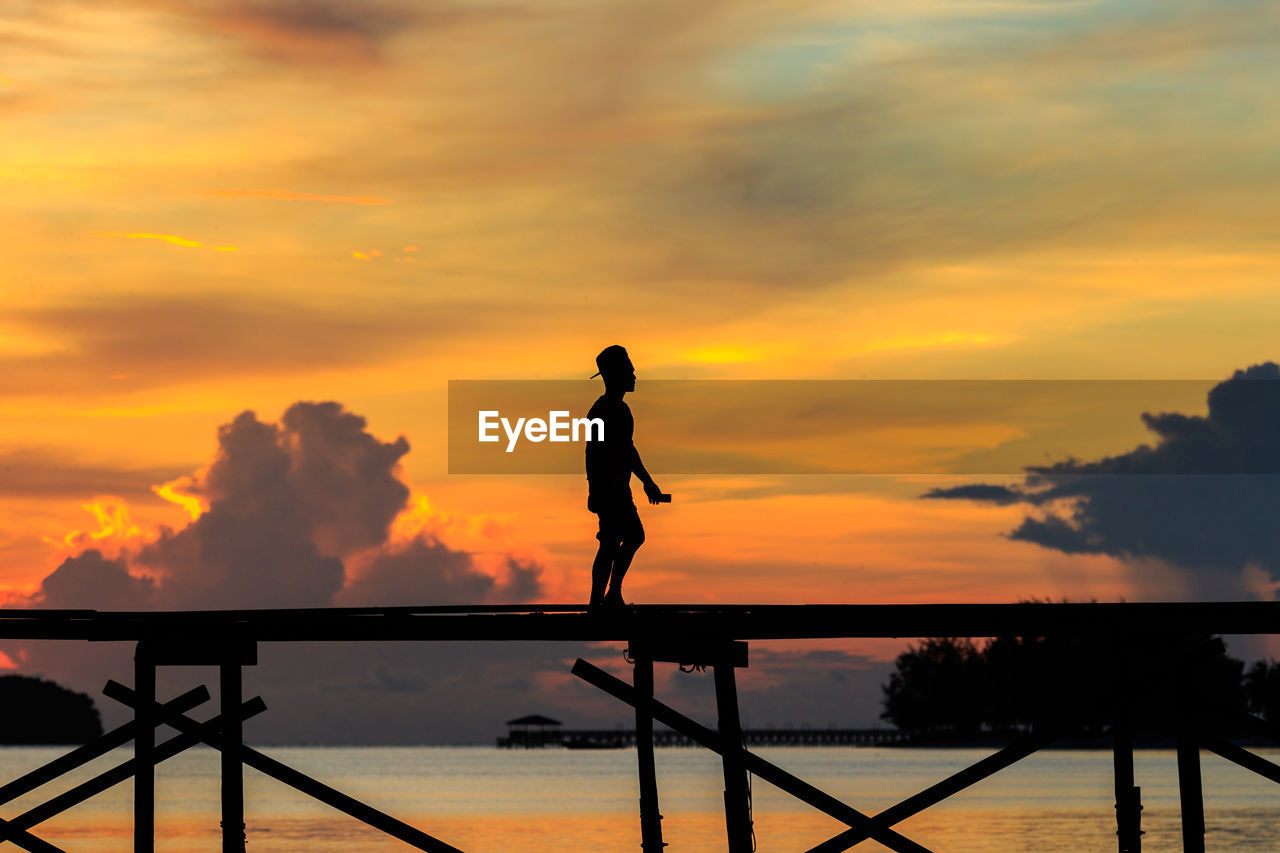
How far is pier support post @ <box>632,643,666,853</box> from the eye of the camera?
1702 centimetres

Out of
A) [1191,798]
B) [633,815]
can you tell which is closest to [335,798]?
[1191,798]

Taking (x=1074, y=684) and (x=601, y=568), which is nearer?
(x=601, y=568)

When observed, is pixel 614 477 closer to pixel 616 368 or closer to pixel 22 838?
pixel 616 368

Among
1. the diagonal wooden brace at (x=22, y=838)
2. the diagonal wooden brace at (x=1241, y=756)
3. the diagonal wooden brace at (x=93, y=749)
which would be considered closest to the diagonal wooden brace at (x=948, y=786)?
the diagonal wooden brace at (x=1241, y=756)

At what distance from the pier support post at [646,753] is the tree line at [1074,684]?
12.3 feet

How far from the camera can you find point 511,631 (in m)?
16.3

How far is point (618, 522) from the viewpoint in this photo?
1606 cm

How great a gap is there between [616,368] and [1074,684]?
101930 mm

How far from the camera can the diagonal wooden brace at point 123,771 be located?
60.4ft

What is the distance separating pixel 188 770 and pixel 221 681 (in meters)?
160

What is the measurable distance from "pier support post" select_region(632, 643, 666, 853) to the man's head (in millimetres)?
2654

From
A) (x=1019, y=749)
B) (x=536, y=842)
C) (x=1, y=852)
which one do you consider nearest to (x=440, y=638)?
(x=1019, y=749)

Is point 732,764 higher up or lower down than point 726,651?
lower down

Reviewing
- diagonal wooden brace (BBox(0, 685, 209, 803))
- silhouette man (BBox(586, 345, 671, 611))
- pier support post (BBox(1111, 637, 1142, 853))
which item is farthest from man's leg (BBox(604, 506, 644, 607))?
diagonal wooden brace (BBox(0, 685, 209, 803))
